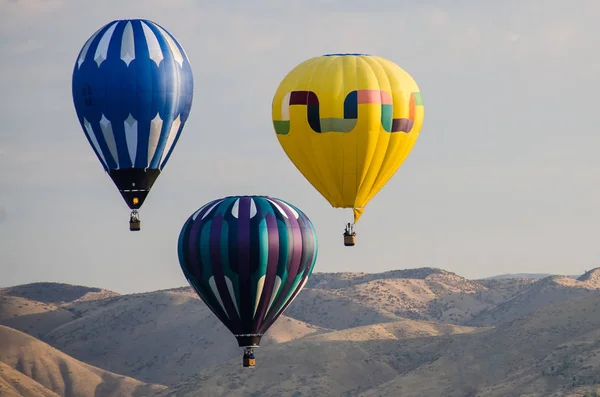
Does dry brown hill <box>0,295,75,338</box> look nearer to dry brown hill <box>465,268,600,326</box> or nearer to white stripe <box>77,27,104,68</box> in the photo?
dry brown hill <box>465,268,600,326</box>

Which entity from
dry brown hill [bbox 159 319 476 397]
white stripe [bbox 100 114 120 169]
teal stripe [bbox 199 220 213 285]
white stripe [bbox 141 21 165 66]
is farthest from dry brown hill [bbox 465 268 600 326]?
white stripe [bbox 100 114 120 169]

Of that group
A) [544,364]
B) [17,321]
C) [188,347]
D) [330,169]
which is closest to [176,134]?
[330,169]

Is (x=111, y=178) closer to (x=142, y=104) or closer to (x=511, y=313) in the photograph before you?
(x=142, y=104)

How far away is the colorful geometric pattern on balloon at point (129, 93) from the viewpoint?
222ft

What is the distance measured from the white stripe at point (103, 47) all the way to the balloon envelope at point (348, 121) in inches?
311

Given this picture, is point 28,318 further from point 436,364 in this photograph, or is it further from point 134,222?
point 134,222

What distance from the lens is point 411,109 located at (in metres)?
69.3

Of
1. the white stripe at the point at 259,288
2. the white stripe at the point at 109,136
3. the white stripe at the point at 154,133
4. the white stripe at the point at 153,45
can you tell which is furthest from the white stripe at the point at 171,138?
the white stripe at the point at 259,288

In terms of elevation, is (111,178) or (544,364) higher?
(111,178)

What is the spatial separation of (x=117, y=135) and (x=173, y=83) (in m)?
3.34

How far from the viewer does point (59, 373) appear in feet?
511

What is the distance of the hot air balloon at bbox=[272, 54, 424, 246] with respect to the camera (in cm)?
6800

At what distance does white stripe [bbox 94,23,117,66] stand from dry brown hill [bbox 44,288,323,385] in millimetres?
97803

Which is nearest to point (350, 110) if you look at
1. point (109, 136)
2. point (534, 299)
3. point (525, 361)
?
point (109, 136)
